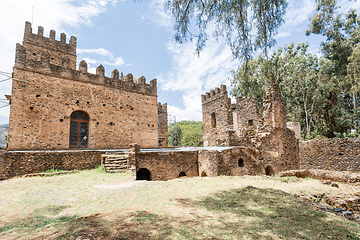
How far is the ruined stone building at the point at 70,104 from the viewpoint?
12328mm

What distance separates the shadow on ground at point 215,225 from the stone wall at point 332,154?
1190cm

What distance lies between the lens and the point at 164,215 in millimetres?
3961

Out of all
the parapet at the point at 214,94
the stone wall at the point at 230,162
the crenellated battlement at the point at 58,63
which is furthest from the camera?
the parapet at the point at 214,94

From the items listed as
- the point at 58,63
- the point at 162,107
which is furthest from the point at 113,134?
the point at 58,63

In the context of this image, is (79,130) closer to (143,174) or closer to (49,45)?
(143,174)

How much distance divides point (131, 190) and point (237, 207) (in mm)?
3482

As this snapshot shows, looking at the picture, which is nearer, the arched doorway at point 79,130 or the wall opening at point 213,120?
the arched doorway at point 79,130

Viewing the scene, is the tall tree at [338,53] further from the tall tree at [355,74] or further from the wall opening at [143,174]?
the wall opening at [143,174]

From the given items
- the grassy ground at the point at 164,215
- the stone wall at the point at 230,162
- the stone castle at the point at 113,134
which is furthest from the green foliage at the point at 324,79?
the grassy ground at the point at 164,215

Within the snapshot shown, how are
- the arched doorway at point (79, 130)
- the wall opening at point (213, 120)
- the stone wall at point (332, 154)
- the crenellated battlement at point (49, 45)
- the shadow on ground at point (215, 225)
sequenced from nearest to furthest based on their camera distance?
the shadow on ground at point (215, 225) < the stone wall at point (332, 154) < the arched doorway at point (79, 130) < the crenellated battlement at point (49, 45) < the wall opening at point (213, 120)

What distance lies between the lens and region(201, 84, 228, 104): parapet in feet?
62.0

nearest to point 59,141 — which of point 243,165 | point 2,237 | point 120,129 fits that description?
point 120,129

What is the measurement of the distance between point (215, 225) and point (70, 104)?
14.5m

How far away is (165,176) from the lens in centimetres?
1151
